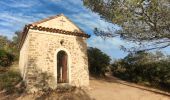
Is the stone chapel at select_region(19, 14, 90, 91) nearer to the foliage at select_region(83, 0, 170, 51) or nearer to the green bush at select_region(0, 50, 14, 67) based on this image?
the foliage at select_region(83, 0, 170, 51)

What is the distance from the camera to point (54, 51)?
17734 millimetres

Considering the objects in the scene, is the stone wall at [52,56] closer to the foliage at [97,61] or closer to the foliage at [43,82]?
the foliage at [43,82]

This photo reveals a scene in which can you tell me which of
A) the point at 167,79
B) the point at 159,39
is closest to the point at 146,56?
the point at 159,39

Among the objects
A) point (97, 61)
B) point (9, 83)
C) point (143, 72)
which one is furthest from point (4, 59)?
point (143, 72)

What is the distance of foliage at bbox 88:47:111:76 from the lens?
87.8 feet

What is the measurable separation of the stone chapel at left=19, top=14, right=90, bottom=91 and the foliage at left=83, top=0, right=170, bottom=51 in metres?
2.54

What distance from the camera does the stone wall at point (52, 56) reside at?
16609mm

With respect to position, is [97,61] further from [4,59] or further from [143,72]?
[4,59]

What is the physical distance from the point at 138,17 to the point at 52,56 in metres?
6.91

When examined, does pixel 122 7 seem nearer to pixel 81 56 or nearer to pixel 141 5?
pixel 141 5

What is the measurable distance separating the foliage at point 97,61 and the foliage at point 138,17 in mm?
9407

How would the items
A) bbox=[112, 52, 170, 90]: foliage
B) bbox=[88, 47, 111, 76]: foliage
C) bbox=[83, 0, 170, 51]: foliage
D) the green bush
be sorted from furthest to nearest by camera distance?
bbox=[88, 47, 111, 76]: foliage < the green bush < bbox=[112, 52, 170, 90]: foliage < bbox=[83, 0, 170, 51]: foliage

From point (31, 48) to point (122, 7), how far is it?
6994mm

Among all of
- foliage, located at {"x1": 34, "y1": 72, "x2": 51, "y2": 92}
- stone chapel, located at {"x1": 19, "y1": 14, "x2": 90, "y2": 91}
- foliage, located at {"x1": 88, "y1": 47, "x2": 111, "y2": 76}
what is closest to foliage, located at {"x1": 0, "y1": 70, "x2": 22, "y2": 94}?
stone chapel, located at {"x1": 19, "y1": 14, "x2": 90, "y2": 91}
